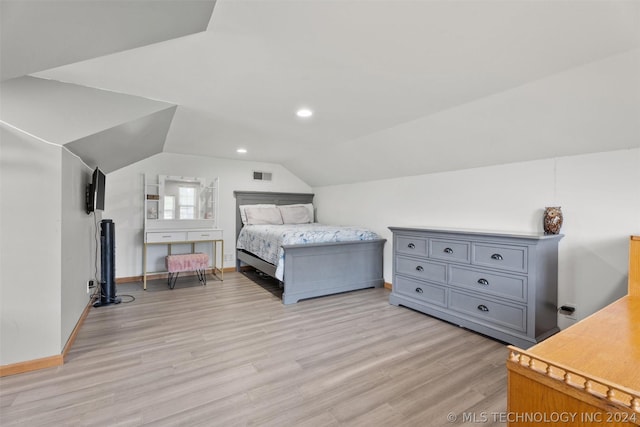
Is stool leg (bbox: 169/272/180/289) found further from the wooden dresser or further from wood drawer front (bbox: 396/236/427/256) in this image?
the wooden dresser

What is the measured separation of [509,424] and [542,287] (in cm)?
195

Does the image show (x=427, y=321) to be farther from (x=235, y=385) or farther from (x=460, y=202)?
(x=235, y=385)

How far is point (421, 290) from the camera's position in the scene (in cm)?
326

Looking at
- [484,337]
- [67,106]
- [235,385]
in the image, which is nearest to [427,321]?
[484,337]

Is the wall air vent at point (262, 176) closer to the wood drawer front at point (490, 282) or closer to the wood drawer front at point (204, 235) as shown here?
the wood drawer front at point (204, 235)

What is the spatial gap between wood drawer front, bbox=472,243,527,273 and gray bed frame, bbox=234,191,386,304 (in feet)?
5.43

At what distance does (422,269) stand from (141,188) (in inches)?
173

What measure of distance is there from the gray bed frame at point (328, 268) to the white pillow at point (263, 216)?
0.90 m

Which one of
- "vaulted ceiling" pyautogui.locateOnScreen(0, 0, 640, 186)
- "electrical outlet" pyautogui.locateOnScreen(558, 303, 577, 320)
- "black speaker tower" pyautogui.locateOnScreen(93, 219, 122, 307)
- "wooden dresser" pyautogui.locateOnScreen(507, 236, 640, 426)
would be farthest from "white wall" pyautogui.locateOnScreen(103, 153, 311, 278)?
"wooden dresser" pyautogui.locateOnScreen(507, 236, 640, 426)

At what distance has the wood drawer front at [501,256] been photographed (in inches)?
95.7

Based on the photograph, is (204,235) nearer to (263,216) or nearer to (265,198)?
(263,216)

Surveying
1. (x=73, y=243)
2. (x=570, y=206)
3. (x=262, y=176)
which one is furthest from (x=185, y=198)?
(x=570, y=206)

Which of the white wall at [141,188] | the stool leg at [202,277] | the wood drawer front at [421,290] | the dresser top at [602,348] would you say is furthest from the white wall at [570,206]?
the stool leg at [202,277]

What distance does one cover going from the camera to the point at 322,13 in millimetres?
1383
